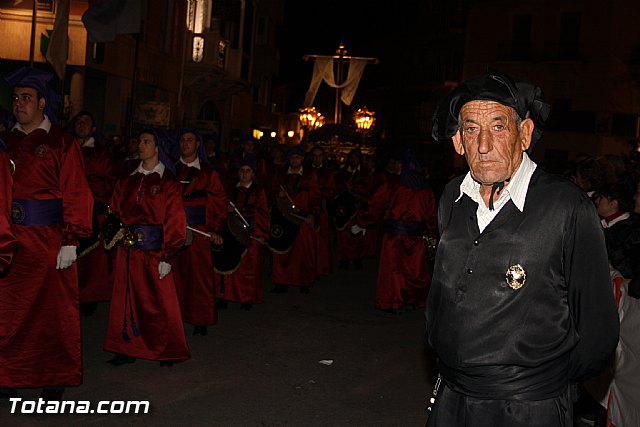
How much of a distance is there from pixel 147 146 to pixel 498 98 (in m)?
4.85

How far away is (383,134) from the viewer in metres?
54.8

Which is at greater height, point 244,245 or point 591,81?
point 591,81

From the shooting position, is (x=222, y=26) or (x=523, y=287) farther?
(x=222, y=26)

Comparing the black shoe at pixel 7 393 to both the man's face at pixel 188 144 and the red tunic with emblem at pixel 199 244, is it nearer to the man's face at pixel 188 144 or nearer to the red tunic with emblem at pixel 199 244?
the red tunic with emblem at pixel 199 244

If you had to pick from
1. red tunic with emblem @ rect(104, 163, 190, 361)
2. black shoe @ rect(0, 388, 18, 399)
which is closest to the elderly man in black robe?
black shoe @ rect(0, 388, 18, 399)

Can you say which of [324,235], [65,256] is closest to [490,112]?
[65,256]

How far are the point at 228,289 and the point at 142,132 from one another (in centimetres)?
338

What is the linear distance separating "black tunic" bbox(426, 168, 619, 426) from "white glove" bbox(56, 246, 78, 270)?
12.1 ft

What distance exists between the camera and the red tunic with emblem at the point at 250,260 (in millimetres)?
10375

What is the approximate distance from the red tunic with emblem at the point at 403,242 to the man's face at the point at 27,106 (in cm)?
530

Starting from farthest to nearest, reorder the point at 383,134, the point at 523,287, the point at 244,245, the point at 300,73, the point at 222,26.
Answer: the point at 300,73 → the point at 383,134 → the point at 222,26 → the point at 244,245 → the point at 523,287

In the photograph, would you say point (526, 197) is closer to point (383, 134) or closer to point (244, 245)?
point (244, 245)

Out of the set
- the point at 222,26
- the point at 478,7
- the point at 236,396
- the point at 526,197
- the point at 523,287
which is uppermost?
the point at 478,7

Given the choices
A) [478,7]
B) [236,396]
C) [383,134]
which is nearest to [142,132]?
[236,396]
